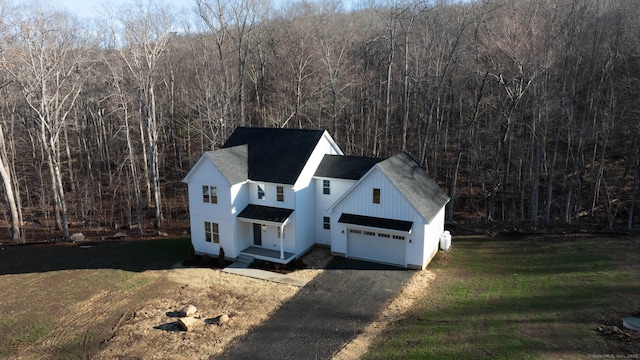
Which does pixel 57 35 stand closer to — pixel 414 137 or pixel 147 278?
pixel 147 278

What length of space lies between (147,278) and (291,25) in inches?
1094

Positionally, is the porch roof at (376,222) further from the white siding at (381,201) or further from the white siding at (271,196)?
the white siding at (271,196)

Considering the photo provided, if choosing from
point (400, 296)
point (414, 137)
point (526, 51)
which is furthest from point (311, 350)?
point (414, 137)

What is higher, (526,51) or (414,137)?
(526,51)

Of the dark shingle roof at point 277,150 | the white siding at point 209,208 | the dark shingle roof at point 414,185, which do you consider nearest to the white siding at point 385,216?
the dark shingle roof at point 414,185

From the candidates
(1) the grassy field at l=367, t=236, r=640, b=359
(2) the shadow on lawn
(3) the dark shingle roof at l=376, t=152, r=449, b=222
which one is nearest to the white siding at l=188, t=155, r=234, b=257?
(2) the shadow on lawn

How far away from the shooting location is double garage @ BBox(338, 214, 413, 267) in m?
19.8

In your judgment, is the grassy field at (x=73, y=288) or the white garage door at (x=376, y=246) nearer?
the grassy field at (x=73, y=288)

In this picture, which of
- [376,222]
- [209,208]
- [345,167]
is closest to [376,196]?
[376,222]

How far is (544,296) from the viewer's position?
16375 mm

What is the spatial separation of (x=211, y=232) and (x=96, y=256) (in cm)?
658

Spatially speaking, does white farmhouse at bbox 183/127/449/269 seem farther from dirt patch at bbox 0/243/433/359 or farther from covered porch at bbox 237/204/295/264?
dirt patch at bbox 0/243/433/359

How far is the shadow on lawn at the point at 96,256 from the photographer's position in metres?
20.9

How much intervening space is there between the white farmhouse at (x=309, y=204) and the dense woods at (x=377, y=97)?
8.32 m
